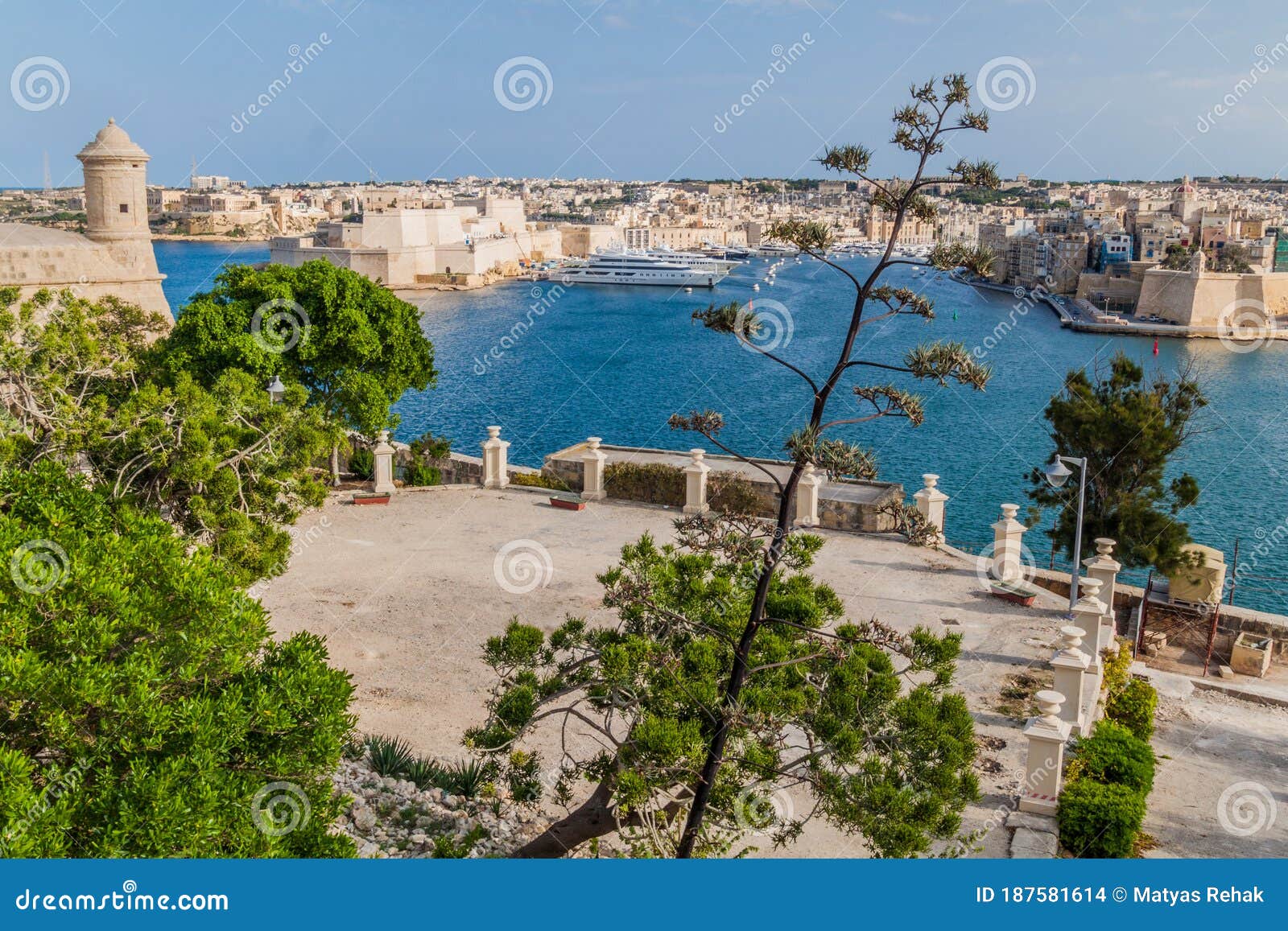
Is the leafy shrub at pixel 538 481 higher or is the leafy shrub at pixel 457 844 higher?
the leafy shrub at pixel 538 481

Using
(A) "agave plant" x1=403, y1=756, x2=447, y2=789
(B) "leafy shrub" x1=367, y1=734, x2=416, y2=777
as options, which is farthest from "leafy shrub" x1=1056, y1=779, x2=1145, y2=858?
(B) "leafy shrub" x1=367, y1=734, x2=416, y2=777

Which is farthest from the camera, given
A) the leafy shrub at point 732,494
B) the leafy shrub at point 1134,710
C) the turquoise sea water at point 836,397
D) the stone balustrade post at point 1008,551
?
the turquoise sea water at point 836,397

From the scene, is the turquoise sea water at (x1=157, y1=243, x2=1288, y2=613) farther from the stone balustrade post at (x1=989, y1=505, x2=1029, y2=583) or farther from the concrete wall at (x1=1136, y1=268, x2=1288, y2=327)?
the stone balustrade post at (x1=989, y1=505, x2=1029, y2=583)

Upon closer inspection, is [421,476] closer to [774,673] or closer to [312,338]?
[312,338]

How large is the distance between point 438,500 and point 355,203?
143 metres

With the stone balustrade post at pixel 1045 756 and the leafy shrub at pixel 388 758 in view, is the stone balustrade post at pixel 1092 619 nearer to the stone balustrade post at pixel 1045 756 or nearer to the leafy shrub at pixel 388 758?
the stone balustrade post at pixel 1045 756

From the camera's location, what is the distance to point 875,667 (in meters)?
6.07

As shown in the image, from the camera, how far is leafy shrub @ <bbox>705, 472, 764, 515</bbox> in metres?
15.2

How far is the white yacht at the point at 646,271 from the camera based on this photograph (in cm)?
8862

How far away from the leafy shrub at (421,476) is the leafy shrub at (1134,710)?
10648mm

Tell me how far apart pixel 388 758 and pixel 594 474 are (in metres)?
8.09

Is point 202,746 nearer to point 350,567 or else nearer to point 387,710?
point 387,710

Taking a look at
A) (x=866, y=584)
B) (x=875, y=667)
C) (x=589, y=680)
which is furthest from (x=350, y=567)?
(x=875, y=667)

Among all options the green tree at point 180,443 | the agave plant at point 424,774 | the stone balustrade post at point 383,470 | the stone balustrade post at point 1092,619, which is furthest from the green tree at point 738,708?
the stone balustrade post at point 383,470
